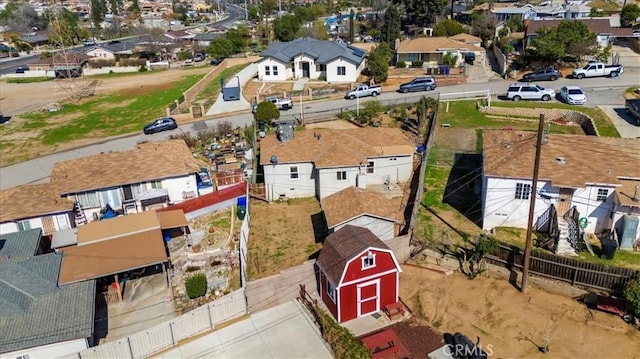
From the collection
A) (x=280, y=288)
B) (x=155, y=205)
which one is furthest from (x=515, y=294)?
(x=155, y=205)

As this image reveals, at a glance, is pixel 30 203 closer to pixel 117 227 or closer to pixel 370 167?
pixel 117 227

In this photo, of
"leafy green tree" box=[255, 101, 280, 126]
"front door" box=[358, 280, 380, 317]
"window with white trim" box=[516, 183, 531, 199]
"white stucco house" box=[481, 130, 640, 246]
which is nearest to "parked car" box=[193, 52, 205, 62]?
"leafy green tree" box=[255, 101, 280, 126]

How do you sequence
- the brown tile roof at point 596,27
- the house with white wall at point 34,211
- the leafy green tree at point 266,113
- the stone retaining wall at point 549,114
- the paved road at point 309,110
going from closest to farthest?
the house with white wall at point 34,211
the stone retaining wall at point 549,114
the paved road at point 309,110
the leafy green tree at point 266,113
the brown tile roof at point 596,27

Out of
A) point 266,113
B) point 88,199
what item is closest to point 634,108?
point 266,113

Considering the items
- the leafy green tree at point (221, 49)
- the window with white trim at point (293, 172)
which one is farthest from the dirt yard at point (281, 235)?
the leafy green tree at point (221, 49)

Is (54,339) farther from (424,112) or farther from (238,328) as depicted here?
(424,112)

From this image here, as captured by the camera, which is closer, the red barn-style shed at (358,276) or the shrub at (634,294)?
the shrub at (634,294)

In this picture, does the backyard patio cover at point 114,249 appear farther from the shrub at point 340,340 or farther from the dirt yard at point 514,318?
the dirt yard at point 514,318
